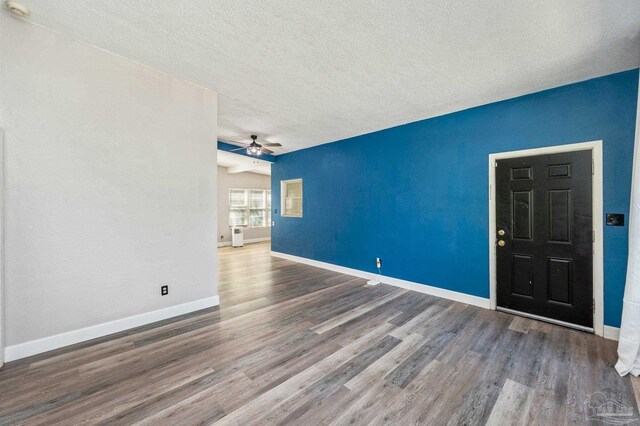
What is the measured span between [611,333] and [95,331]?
545cm

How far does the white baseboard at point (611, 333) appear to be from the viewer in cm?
260

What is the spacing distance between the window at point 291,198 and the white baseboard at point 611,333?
18.2 ft

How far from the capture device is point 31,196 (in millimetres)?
2262

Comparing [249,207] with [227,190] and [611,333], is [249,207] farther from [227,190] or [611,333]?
[611,333]

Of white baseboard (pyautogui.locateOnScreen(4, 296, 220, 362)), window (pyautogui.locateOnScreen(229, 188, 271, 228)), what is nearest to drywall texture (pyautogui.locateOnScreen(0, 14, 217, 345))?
white baseboard (pyautogui.locateOnScreen(4, 296, 220, 362))

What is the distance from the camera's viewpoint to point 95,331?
2580mm

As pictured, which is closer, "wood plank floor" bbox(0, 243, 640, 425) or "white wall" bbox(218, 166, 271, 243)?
"wood plank floor" bbox(0, 243, 640, 425)

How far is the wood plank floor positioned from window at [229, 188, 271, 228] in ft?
22.5

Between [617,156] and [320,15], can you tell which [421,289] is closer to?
[617,156]

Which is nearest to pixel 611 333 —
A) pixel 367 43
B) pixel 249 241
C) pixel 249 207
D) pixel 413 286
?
pixel 413 286

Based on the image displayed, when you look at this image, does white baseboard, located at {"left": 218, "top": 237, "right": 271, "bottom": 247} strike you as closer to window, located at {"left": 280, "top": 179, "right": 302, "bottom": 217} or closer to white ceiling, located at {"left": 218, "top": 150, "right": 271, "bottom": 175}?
white ceiling, located at {"left": 218, "top": 150, "right": 271, "bottom": 175}

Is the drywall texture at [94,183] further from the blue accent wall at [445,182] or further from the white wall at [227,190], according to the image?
the white wall at [227,190]

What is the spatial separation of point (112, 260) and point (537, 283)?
5.00m

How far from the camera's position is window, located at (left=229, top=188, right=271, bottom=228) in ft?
31.7
